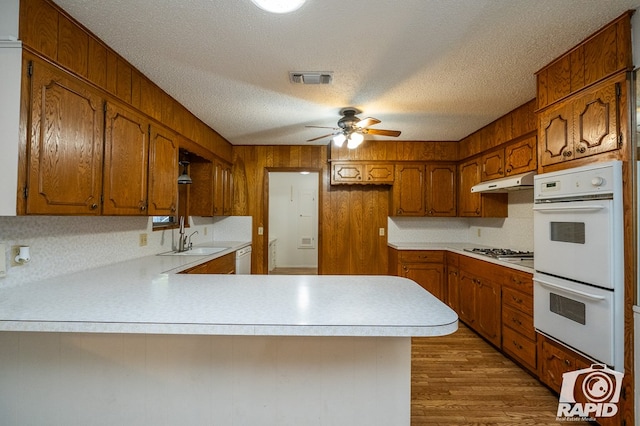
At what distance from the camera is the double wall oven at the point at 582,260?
62.1 inches

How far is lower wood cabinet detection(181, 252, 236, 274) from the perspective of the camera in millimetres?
2501

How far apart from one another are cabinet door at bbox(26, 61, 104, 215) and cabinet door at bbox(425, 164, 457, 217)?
3713mm

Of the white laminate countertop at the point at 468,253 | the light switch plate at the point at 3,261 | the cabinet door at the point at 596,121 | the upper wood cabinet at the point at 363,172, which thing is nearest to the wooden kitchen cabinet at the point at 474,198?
the white laminate countertop at the point at 468,253

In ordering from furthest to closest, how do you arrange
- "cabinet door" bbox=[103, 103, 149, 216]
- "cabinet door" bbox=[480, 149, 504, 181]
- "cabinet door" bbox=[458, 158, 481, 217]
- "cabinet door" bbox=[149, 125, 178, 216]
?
"cabinet door" bbox=[458, 158, 481, 217]
"cabinet door" bbox=[480, 149, 504, 181]
"cabinet door" bbox=[149, 125, 178, 216]
"cabinet door" bbox=[103, 103, 149, 216]

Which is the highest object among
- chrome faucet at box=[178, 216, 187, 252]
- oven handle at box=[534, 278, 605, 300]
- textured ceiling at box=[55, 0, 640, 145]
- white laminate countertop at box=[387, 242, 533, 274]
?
textured ceiling at box=[55, 0, 640, 145]

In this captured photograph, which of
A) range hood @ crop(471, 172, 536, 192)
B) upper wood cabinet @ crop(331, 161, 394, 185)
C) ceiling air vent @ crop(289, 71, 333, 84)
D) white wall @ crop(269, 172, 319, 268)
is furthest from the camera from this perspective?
white wall @ crop(269, 172, 319, 268)

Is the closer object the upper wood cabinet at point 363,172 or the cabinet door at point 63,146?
the cabinet door at point 63,146

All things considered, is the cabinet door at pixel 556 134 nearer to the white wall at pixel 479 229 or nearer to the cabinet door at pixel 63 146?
the white wall at pixel 479 229

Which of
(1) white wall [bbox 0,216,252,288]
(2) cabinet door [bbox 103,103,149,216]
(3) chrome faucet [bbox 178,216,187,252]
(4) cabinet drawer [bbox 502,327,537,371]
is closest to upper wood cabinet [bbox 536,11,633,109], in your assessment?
(4) cabinet drawer [bbox 502,327,537,371]

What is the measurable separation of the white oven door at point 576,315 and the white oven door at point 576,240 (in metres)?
0.07

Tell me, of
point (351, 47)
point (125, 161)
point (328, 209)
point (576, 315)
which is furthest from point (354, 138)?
point (576, 315)

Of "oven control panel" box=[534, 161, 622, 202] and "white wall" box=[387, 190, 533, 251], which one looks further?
"white wall" box=[387, 190, 533, 251]

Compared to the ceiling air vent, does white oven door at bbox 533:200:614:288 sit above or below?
below

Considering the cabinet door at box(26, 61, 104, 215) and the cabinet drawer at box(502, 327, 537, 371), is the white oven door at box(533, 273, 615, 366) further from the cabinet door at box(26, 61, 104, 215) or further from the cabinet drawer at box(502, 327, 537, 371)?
the cabinet door at box(26, 61, 104, 215)
